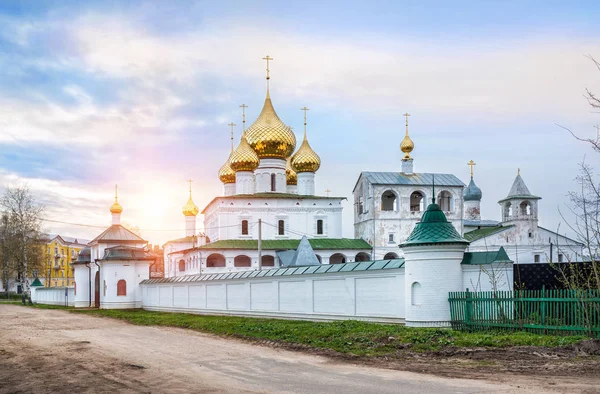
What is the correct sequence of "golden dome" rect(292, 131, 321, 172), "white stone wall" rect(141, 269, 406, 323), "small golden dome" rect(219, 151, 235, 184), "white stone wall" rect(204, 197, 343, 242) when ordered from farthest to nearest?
"small golden dome" rect(219, 151, 235, 184), "golden dome" rect(292, 131, 321, 172), "white stone wall" rect(204, 197, 343, 242), "white stone wall" rect(141, 269, 406, 323)

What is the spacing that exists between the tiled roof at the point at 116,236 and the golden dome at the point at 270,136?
14.6 meters

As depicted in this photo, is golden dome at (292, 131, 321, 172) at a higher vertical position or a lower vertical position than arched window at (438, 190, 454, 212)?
higher

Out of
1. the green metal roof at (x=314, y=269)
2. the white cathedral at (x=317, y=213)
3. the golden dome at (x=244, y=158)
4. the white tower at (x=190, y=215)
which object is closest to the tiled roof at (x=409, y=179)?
the white cathedral at (x=317, y=213)

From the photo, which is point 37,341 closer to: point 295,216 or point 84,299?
point 84,299

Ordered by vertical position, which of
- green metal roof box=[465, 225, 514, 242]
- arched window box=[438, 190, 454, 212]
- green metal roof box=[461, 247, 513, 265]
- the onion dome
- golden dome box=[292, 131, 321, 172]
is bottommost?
green metal roof box=[461, 247, 513, 265]

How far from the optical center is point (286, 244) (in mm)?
48375

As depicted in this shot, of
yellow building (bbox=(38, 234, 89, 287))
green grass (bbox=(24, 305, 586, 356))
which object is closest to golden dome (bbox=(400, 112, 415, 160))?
green grass (bbox=(24, 305, 586, 356))

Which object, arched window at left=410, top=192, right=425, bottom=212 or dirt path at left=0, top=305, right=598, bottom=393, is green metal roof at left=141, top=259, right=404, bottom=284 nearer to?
dirt path at left=0, top=305, right=598, bottom=393

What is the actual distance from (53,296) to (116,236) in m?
13.4

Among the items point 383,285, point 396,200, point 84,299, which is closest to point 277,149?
point 396,200

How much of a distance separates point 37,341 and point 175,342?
4.01m

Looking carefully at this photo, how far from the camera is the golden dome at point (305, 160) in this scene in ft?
173

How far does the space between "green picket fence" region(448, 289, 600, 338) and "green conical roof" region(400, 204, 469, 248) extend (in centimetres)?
135

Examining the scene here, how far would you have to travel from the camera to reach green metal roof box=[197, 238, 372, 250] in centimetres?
4741
